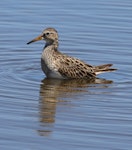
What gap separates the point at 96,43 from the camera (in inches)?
680

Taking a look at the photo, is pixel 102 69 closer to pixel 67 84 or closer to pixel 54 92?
pixel 67 84

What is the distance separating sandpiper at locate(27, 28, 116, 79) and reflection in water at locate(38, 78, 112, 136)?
0.17 metres

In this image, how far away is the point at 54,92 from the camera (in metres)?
13.9

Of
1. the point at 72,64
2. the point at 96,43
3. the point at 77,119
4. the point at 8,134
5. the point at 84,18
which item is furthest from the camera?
the point at 84,18

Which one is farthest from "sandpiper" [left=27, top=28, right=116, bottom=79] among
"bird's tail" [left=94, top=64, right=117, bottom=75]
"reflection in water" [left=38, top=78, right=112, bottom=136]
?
"reflection in water" [left=38, top=78, right=112, bottom=136]

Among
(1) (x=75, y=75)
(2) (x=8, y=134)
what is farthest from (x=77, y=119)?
(1) (x=75, y=75)

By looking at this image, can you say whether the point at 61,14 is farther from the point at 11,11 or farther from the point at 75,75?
the point at 75,75

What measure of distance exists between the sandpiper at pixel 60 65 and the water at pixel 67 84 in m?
0.24

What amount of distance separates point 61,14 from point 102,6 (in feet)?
4.74

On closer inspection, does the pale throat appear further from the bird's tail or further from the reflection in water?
the bird's tail

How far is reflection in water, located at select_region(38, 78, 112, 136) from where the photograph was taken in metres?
11.8

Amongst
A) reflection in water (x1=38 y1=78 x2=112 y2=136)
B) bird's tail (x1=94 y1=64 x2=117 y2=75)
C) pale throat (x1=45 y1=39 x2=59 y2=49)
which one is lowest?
reflection in water (x1=38 y1=78 x2=112 y2=136)

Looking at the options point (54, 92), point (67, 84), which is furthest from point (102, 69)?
point (54, 92)

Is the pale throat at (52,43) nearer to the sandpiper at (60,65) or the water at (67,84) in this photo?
the sandpiper at (60,65)
